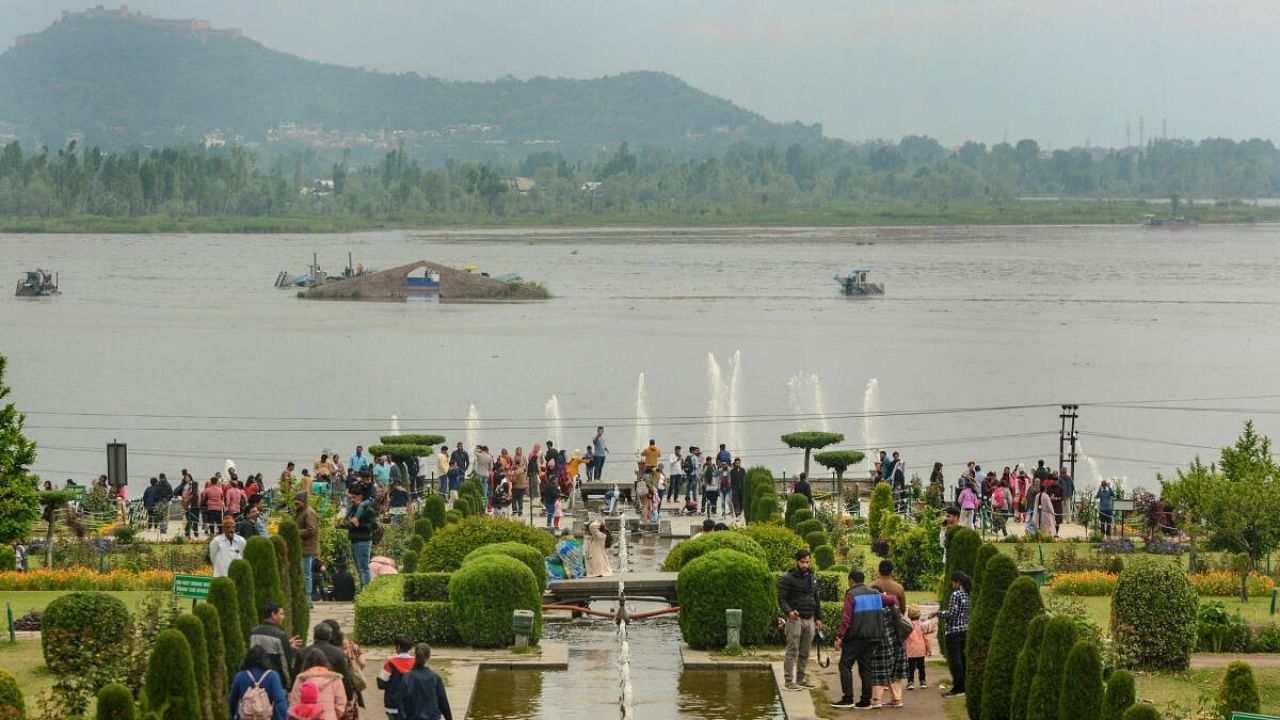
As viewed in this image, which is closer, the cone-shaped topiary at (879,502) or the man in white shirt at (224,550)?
the man in white shirt at (224,550)

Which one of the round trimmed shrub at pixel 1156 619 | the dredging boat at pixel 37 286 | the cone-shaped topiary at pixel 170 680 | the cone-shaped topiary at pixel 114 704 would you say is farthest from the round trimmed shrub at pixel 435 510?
the dredging boat at pixel 37 286

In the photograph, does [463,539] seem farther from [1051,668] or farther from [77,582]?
[1051,668]

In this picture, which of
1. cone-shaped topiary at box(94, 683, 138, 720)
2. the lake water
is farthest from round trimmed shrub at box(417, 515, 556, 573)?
the lake water

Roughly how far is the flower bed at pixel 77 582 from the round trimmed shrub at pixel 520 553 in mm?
4076

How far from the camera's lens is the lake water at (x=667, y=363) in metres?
61.4

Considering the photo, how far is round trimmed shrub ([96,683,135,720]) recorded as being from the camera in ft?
40.9

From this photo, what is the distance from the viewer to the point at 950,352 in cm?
8969

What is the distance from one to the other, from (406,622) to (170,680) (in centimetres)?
625

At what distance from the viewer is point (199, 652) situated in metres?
14.1

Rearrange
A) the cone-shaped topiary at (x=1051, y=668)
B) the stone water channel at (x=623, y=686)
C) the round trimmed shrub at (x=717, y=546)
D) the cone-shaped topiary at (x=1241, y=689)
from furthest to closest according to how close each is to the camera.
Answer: the round trimmed shrub at (x=717, y=546) < the stone water channel at (x=623, y=686) < the cone-shaped topiary at (x=1051, y=668) < the cone-shaped topiary at (x=1241, y=689)

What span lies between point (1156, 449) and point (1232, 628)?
138ft

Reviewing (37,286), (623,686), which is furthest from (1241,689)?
(37,286)

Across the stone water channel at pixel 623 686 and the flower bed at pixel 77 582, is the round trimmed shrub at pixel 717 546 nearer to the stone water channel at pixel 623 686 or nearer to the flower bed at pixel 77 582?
the stone water channel at pixel 623 686

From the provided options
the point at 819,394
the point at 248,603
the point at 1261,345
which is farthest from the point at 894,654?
the point at 1261,345
